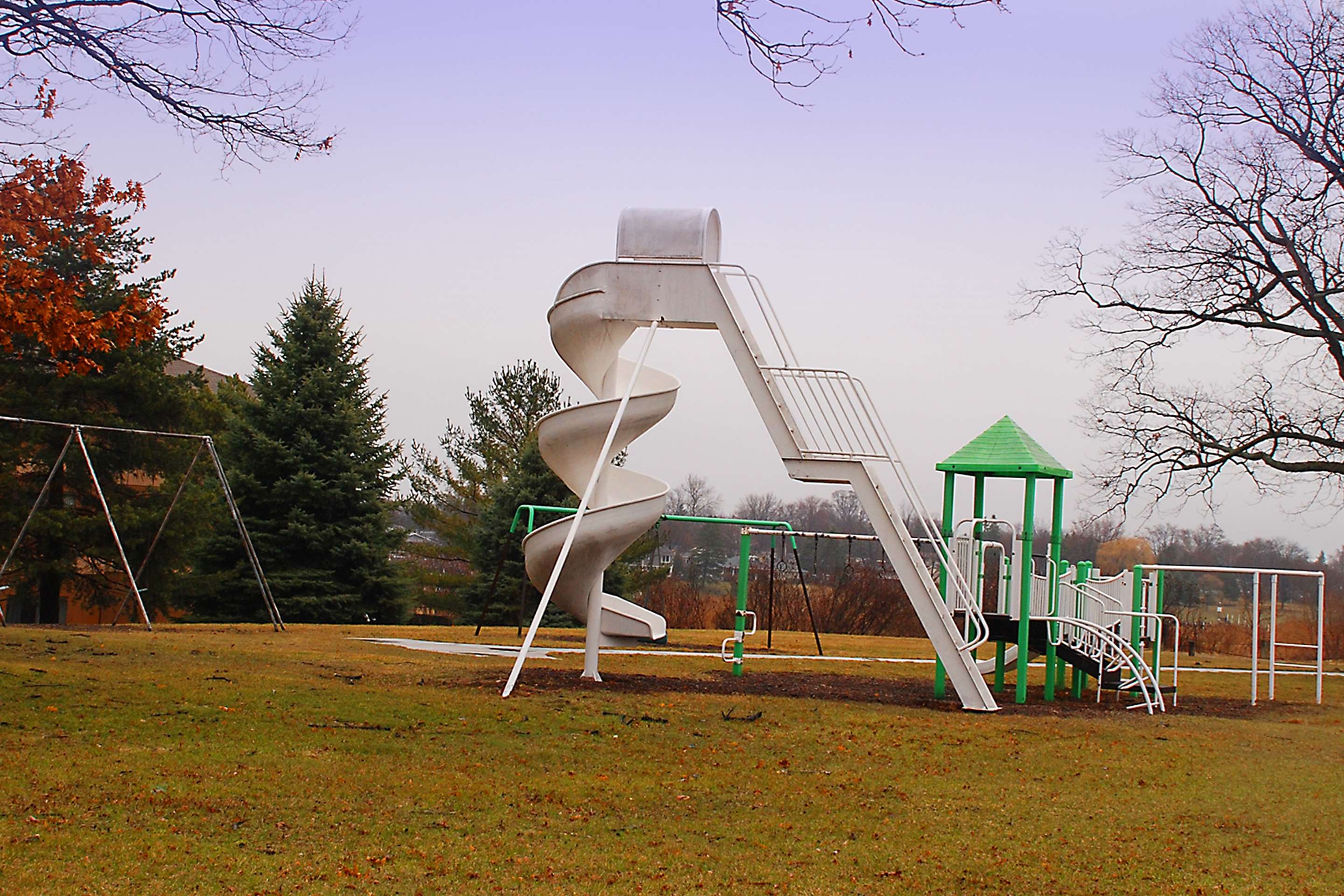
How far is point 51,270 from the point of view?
35.6 ft

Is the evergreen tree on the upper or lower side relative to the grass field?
upper

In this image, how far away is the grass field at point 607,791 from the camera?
561cm

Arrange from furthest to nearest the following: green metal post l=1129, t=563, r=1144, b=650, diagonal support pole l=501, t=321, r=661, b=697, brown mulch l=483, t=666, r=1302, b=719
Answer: green metal post l=1129, t=563, r=1144, b=650 → brown mulch l=483, t=666, r=1302, b=719 → diagonal support pole l=501, t=321, r=661, b=697

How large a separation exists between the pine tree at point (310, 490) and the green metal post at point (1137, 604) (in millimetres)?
21635

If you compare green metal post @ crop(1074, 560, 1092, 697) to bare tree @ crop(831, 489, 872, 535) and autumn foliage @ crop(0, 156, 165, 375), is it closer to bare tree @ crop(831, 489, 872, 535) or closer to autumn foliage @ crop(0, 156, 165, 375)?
autumn foliage @ crop(0, 156, 165, 375)

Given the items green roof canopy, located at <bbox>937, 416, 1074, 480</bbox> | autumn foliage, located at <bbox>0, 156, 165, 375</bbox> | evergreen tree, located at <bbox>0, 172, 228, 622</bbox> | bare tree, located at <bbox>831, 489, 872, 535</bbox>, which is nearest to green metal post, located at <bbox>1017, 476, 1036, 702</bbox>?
green roof canopy, located at <bbox>937, 416, 1074, 480</bbox>

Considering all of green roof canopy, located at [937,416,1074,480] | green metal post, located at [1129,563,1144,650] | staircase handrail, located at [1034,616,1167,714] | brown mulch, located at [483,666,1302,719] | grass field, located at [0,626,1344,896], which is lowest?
grass field, located at [0,626,1344,896]

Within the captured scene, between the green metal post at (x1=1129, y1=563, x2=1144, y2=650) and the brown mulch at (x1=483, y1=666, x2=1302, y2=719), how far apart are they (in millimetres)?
856

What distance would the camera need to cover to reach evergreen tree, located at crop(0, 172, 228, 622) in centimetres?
2855

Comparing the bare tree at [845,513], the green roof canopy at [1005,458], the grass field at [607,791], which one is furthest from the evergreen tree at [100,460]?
the bare tree at [845,513]

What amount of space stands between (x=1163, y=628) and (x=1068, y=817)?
26.5 metres

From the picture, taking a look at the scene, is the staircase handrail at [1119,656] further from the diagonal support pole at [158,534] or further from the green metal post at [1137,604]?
the diagonal support pole at [158,534]

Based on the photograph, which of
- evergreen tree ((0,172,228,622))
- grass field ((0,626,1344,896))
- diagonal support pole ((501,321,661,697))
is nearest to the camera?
grass field ((0,626,1344,896))

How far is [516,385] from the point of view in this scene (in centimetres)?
4453
